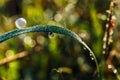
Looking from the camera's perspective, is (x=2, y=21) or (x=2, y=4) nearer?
(x=2, y=21)

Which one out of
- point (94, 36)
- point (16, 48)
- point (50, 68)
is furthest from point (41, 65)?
point (94, 36)

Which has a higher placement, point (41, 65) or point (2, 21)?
point (2, 21)

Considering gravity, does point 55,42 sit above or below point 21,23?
above

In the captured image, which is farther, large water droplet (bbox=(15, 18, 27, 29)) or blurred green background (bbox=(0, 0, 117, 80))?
blurred green background (bbox=(0, 0, 117, 80))

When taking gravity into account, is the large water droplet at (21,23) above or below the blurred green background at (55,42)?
below

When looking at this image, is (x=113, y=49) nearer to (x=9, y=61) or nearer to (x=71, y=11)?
(x=71, y=11)

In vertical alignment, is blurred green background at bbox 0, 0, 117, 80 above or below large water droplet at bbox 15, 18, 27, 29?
above

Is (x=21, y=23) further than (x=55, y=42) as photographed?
No

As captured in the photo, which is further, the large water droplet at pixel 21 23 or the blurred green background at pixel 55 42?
the blurred green background at pixel 55 42
